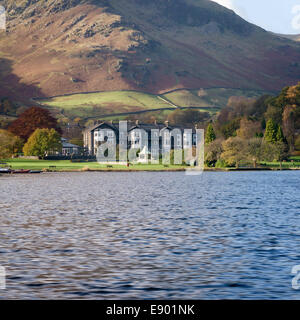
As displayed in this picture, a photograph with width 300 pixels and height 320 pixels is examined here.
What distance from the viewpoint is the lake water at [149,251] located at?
21.7 metres

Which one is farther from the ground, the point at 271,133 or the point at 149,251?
the point at 271,133

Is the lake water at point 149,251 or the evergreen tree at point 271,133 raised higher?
the evergreen tree at point 271,133

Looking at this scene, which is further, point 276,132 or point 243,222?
point 276,132

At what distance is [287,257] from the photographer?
28375 millimetres

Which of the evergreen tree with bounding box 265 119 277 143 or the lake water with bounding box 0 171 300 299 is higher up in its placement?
the evergreen tree with bounding box 265 119 277 143

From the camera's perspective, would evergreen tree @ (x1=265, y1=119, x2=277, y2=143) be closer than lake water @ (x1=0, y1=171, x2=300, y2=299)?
No

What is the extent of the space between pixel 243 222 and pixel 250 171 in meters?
115

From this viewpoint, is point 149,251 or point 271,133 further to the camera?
point 271,133

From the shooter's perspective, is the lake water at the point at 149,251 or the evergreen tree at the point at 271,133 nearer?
the lake water at the point at 149,251

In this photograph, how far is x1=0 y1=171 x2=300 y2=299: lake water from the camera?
21.7 m

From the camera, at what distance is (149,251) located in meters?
30.7
